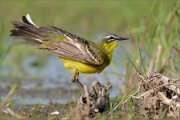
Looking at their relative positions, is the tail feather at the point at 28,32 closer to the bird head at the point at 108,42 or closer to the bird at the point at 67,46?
the bird at the point at 67,46

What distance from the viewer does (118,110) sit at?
815cm

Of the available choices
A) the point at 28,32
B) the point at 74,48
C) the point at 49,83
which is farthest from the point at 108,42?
the point at 49,83

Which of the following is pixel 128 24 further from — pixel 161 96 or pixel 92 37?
pixel 161 96

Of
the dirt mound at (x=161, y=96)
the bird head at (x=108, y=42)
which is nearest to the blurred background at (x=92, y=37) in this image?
the bird head at (x=108, y=42)

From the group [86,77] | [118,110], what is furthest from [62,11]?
[118,110]

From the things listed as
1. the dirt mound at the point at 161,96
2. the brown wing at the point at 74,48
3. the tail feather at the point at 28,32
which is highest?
the tail feather at the point at 28,32

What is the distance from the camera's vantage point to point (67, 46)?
9008 millimetres

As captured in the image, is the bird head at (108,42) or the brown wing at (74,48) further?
the bird head at (108,42)

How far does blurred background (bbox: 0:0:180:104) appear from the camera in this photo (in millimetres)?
9914

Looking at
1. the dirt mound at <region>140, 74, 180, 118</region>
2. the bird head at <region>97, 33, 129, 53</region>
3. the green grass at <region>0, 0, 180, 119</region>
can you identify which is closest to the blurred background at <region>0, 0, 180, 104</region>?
the green grass at <region>0, 0, 180, 119</region>

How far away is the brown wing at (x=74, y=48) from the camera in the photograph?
894 centimetres

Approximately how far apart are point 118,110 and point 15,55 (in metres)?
5.89

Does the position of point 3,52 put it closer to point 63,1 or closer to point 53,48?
point 53,48

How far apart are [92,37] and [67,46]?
6.24 metres
